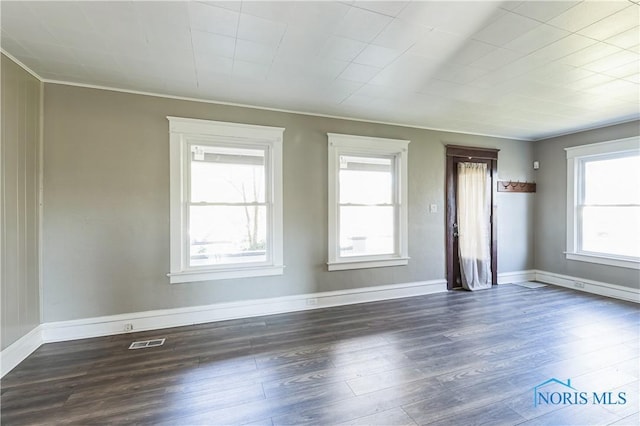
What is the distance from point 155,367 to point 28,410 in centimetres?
76

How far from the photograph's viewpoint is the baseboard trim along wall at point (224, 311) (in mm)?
2731

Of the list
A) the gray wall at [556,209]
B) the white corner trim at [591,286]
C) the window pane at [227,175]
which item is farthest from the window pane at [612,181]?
the window pane at [227,175]

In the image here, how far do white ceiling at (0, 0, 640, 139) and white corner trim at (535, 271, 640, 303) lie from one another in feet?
8.90

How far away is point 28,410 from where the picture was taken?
1882 mm

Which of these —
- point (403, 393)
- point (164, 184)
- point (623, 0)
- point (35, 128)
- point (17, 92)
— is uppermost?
point (623, 0)

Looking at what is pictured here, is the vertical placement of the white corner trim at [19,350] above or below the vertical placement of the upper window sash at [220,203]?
below

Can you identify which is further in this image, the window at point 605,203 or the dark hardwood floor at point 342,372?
the window at point 605,203

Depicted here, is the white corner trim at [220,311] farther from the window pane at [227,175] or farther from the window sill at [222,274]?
the window pane at [227,175]

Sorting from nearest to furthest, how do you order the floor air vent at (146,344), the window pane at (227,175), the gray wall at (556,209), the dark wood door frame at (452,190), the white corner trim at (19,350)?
the white corner trim at (19,350) → the floor air vent at (146,344) → the window pane at (227,175) → the gray wall at (556,209) → the dark wood door frame at (452,190)

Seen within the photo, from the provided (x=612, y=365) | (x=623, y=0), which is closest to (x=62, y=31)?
(x=623, y=0)

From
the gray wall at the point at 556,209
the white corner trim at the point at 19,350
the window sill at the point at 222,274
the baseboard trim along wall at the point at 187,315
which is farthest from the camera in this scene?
the gray wall at the point at 556,209

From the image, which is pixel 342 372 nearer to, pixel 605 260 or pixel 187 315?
pixel 187 315

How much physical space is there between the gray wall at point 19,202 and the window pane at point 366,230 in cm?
336

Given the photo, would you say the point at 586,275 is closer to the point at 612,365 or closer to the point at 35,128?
the point at 612,365
